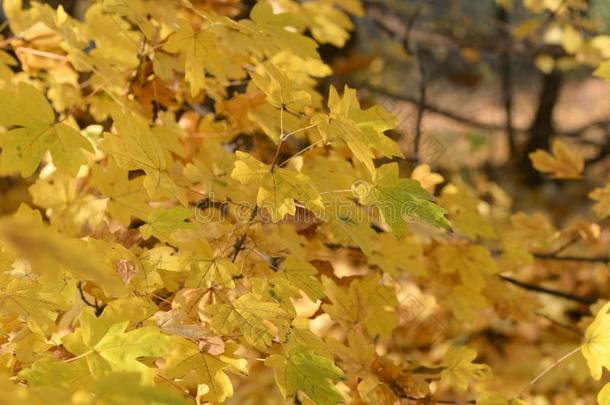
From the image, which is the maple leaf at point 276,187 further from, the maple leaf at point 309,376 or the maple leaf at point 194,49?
the maple leaf at point 194,49

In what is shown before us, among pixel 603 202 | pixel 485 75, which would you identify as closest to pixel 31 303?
pixel 603 202

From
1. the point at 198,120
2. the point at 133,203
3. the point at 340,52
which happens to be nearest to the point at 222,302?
the point at 133,203

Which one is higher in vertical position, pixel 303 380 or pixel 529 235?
pixel 303 380

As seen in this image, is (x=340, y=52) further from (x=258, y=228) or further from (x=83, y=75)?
(x=258, y=228)

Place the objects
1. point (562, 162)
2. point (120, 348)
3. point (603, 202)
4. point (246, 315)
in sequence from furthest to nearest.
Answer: point (562, 162) < point (603, 202) < point (246, 315) < point (120, 348)

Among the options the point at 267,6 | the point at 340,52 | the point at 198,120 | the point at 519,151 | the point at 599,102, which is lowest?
the point at 599,102

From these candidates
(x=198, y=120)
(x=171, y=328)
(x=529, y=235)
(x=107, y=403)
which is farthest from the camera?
(x=529, y=235)

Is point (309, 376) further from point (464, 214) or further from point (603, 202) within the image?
point (603, 202)
